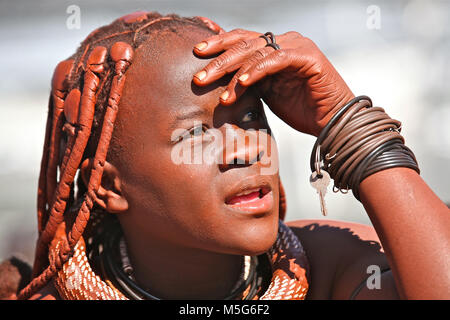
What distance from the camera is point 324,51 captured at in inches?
230

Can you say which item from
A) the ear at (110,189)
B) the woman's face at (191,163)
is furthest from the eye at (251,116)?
the ear at (110,189)

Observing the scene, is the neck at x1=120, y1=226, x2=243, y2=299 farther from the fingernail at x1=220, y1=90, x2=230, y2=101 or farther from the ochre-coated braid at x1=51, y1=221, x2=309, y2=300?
the fingernail at x1=220, y1=90, x2=230, y2=101

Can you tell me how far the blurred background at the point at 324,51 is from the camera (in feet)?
17.9

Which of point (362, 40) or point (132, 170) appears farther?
point (362, 40)

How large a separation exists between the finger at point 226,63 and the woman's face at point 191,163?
0.17 feet

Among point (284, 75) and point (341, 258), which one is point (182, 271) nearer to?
point (341, 258)

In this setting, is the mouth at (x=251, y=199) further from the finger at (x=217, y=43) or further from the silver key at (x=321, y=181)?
the finger at (x=217, y=43)

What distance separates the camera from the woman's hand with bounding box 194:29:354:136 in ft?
5.81

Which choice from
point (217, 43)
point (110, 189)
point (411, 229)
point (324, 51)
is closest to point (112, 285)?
point (110, 189)

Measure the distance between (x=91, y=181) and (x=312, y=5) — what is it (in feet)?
15.6

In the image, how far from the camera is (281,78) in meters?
1.91
